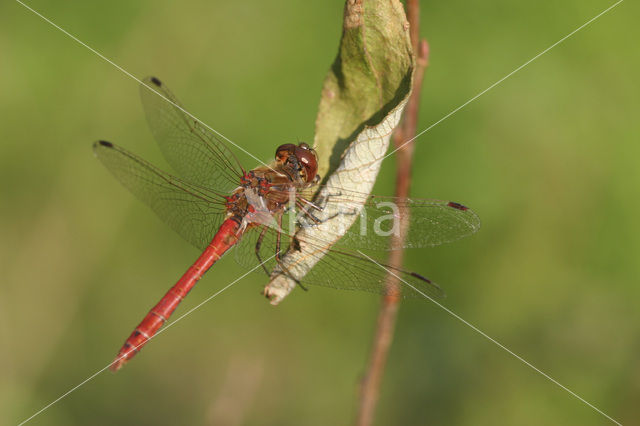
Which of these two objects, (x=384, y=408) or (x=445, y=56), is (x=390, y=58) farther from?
(x=384, y=408)

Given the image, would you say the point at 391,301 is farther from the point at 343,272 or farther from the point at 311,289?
the point at 311,289

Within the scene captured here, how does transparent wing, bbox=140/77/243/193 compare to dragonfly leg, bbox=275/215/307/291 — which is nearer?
dragonfly leg, bbox=275/215/307/291

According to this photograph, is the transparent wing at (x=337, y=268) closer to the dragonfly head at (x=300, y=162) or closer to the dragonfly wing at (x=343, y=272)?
the dragonfly wing at (x=343, y=272)

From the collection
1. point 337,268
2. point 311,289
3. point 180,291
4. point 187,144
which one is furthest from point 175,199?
point 311,289

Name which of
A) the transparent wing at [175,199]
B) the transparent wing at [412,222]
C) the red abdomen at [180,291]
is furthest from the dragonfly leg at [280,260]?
the transparent wing at [175,199]

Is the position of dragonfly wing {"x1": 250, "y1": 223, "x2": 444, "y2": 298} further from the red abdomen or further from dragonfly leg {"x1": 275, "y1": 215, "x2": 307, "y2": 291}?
the red abdomen

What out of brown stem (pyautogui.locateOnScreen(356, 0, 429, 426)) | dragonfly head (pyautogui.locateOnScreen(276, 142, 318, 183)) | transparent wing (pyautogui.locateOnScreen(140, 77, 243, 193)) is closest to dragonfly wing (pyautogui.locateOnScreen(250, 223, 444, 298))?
brown stem (pyautogui.locateOnScreen(356, 0, 429, 426))
